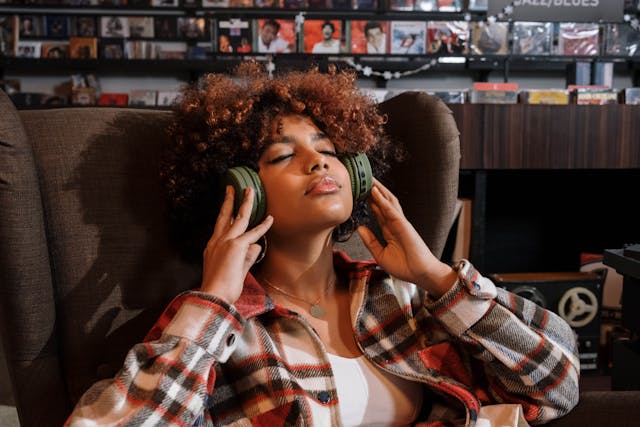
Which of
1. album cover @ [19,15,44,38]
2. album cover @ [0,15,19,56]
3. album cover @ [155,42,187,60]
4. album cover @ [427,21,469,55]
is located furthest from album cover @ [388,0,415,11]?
album cover @ [0,15,19,56]

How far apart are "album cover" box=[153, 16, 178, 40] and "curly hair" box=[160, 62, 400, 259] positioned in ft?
8.70

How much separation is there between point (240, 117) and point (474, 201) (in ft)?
3.38

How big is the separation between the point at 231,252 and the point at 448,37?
105 inches

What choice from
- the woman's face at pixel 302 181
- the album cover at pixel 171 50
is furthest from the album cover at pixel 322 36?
the woman's face at pixel 302 181

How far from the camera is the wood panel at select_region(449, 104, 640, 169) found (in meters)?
1.80

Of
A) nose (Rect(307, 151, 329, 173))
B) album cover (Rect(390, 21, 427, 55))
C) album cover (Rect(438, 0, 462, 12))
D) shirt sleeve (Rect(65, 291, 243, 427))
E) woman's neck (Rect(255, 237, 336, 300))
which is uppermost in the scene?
album cover (Rect(438, 0, 462, 12))

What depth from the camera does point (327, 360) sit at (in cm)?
101

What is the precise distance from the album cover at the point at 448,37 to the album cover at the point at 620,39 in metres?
0.70

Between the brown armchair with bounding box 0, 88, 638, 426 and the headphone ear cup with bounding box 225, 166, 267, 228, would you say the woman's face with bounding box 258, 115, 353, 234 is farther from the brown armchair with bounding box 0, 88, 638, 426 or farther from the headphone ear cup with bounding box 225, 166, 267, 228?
the brown armchair with bounding box 0, 88, 638, 426

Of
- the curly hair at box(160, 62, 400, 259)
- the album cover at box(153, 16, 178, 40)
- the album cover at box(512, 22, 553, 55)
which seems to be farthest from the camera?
the album cover at box(153, 16, 178, 40)

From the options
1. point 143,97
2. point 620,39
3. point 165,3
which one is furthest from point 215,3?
point 620,39

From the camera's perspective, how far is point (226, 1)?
357 cm

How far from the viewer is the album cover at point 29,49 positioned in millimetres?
3553

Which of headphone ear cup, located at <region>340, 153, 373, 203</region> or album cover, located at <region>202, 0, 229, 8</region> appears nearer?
headphone ear cup, located at <region>340, 153, 373, 203</region>
